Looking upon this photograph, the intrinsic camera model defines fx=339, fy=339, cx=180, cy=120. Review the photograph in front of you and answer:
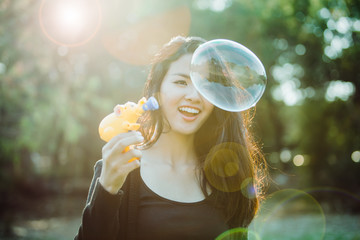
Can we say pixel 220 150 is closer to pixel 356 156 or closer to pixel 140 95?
pixel 140 95

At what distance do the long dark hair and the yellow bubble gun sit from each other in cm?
58

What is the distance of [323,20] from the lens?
537 inches

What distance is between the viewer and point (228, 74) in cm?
239

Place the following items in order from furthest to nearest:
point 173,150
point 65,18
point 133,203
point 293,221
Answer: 1. point 293,221
2. point 65,18
3. point 173,150
4. point 133,203

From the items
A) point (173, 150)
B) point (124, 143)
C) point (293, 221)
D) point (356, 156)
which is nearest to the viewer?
point (124, 143)

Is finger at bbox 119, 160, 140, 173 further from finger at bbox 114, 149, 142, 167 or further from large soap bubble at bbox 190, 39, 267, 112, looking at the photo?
large soap bubble at bbox 190, 39, 267, 112

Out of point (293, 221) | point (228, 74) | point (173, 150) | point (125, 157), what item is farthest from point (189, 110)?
point (293, 221)

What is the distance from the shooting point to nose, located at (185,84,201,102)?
2096 millimetres

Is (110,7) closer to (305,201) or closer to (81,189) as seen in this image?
(81,189)

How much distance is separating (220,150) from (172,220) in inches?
27.5

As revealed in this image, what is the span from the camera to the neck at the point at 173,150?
90.0 inches

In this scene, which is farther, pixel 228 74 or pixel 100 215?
pixel 228 74

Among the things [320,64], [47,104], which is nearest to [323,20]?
[320,64]

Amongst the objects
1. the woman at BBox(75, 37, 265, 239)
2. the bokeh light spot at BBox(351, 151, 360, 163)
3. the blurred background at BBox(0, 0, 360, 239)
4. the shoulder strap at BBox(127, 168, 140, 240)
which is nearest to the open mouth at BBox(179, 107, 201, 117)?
the woman at BBox(75, 37, 265, 239)
